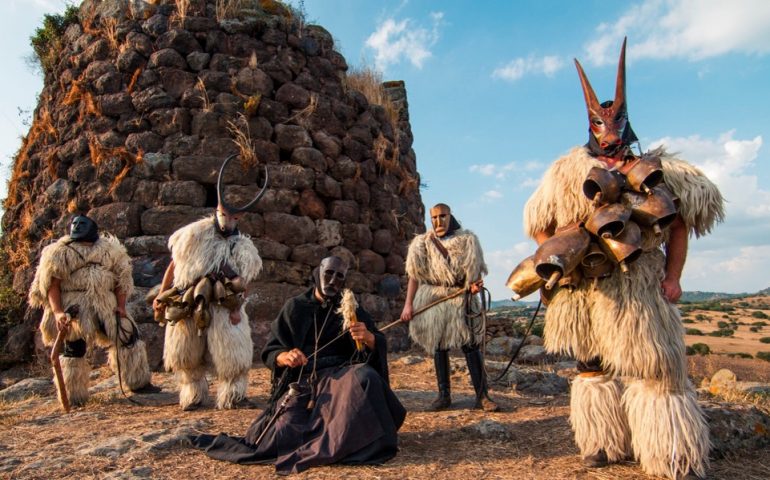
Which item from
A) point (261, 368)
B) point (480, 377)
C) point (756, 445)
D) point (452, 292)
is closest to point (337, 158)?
point (261, 368)

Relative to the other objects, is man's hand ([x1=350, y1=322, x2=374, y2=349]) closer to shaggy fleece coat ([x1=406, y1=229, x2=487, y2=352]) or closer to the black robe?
the black robe

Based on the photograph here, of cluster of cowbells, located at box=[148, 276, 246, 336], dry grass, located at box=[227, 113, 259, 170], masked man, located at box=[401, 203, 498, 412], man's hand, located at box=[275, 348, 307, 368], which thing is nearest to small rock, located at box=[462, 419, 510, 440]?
masked man, located at box=[401, 203, 498, 412]

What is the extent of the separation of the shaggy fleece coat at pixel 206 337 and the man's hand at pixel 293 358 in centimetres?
141

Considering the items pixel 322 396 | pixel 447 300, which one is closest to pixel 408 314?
pixel 447 300

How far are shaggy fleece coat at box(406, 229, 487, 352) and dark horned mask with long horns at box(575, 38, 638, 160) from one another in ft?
6.12

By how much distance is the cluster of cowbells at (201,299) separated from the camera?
4.73m

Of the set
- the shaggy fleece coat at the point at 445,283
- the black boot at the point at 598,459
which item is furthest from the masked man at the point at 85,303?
the black boot at the point at 598,459

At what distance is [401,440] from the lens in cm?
384

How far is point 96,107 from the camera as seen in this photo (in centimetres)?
770

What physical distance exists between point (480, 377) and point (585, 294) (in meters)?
2.03

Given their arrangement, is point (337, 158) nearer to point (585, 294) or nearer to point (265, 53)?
point (265, 53)

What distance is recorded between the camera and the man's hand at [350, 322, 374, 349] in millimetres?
3553

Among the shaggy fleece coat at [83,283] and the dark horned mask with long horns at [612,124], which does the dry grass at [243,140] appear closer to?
the shaggy fleece coat at [83,283]

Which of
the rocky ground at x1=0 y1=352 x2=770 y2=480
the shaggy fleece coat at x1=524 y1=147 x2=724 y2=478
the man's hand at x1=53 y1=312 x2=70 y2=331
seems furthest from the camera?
the man's hand at x1=53 y1=312 x2=70 y2=331
